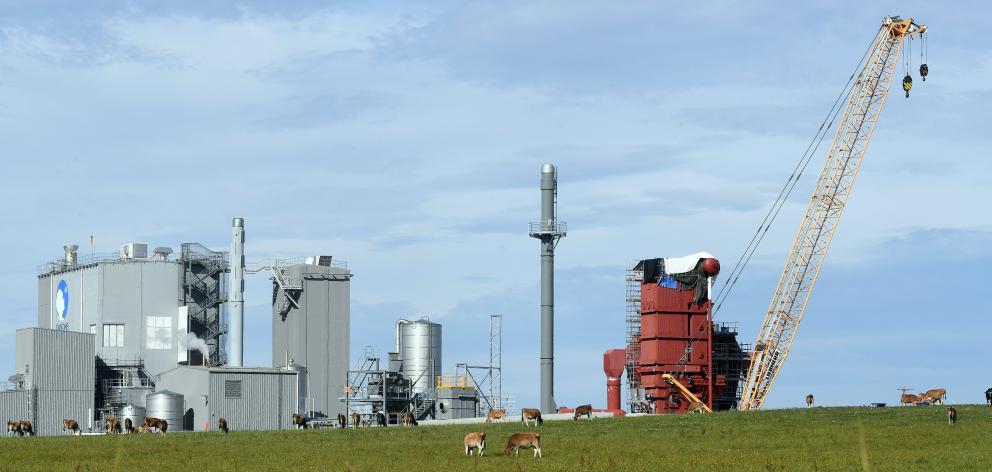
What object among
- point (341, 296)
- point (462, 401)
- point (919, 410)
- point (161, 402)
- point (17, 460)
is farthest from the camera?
point (341, 296)

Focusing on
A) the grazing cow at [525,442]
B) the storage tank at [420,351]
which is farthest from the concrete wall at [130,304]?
the grazing cow at [525,442]

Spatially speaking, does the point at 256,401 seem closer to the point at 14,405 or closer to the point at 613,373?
the point at 14,405

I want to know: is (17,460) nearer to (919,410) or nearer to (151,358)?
(919,410)

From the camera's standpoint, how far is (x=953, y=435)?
66438 mm

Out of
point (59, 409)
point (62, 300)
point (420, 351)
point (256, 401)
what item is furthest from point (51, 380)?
point (420, 351)

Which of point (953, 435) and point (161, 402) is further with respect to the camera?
point (161, 402)

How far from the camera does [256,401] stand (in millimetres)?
125188

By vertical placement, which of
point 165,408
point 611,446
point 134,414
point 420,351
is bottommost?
point 134,414

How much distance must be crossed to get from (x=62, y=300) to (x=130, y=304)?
31.4ft

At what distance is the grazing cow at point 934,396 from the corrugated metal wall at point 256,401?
51.6 m

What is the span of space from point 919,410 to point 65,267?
3524 inches

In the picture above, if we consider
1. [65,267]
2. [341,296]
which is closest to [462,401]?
[341,296]

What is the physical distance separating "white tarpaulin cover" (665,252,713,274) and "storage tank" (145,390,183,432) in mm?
41593

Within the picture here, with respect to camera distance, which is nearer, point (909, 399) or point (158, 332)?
point (909, 399)
